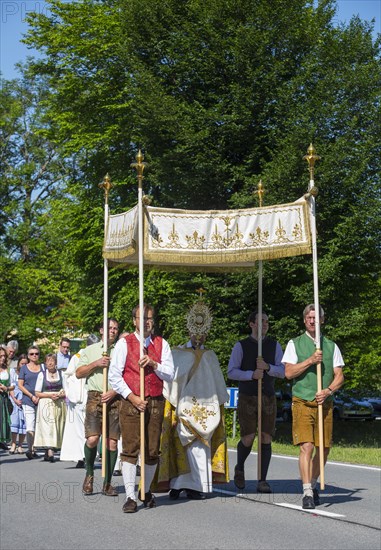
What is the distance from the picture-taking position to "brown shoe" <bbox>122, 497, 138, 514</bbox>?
10.1 metres

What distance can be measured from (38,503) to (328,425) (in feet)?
10.3

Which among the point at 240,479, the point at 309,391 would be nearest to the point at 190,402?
the point at 240,479

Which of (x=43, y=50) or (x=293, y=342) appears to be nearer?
(x=293, y=342)

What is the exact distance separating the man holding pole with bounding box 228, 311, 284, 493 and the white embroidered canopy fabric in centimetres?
108

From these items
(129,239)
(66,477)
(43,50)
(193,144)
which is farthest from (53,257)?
(129,239)

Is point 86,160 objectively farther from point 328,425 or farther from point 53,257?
point 328,425

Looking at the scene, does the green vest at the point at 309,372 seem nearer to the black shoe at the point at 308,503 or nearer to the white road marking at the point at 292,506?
the black shoe at the point at 308,503

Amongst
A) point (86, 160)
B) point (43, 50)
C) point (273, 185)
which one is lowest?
point (273, 185)

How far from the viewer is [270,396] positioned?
11.7 metres

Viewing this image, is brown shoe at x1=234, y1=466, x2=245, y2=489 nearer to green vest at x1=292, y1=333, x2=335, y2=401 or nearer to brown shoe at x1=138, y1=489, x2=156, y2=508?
brown shoe at x1=138, y1=489, x2=156, y2=508

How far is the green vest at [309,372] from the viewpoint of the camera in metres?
10.2

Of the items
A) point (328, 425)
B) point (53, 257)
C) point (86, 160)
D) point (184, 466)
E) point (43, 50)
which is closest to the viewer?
point (328, 425)

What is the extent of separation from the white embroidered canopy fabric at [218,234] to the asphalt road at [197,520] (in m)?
2.49

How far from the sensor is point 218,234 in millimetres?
10984
